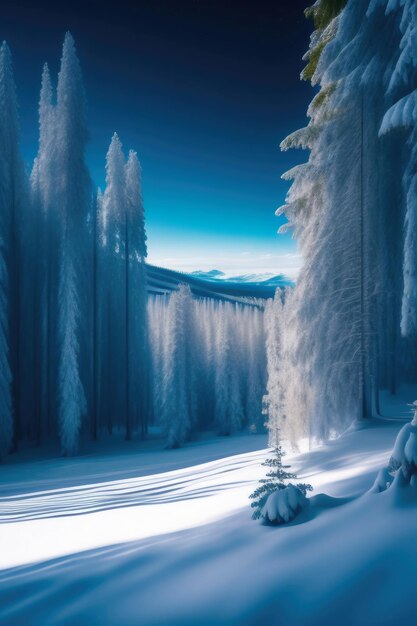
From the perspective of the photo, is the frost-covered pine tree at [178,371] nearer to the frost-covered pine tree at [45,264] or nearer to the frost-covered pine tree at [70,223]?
the frost-covered pine tree at [70,223]

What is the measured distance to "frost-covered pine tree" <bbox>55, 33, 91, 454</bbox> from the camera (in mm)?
18359

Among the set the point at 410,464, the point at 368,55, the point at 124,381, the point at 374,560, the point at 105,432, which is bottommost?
the point at 105,432

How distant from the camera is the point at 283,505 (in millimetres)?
3715

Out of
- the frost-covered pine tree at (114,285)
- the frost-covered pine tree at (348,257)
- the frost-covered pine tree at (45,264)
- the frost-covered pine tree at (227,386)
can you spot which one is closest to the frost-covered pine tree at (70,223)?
the frost-covered pine tree at (45,264)

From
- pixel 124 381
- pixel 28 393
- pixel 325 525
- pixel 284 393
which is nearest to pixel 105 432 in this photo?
pixel 124 381

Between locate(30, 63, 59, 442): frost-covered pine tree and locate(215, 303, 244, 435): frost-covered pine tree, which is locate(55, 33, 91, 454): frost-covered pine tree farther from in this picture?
locate(215, 303, 244, 435): frost-covered pine tree

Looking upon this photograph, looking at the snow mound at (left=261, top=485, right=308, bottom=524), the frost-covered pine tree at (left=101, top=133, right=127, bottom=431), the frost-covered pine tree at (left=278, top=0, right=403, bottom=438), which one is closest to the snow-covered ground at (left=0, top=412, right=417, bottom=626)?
the snow mound at (left=261, top=485, right=308, bottom=524)

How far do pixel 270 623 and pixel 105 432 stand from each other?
79.1 ft

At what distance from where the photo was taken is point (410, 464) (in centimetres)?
319

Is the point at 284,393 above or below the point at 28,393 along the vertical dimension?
above

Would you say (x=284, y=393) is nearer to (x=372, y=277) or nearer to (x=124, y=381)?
(x=372, y=277)

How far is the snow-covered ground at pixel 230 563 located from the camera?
A: 2.38m

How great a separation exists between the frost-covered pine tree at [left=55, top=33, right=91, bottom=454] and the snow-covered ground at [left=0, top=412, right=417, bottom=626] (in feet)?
39.9

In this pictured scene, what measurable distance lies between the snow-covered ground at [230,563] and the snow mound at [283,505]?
0.11m
